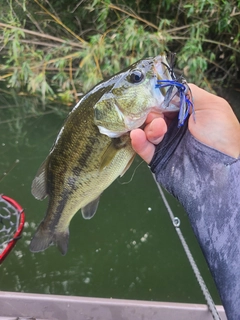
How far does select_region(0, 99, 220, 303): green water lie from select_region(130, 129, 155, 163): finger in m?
1.61

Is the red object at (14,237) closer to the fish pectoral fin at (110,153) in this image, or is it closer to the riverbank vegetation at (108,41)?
the fish pectoral fin at (110,153)

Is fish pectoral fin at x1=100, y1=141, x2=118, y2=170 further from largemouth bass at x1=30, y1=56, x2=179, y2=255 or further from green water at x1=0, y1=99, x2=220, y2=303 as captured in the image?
green water at x1=0, y1=99, x2=220, y2=303

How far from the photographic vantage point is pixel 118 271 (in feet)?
11.9

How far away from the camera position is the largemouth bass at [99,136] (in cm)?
134

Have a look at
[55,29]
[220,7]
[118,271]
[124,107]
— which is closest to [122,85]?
[124,107]

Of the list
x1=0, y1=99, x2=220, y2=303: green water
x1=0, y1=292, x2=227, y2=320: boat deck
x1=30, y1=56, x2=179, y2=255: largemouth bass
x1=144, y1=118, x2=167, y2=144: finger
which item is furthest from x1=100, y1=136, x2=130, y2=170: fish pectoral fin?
x1=0, y1=99, x2=220, y2=303: green water

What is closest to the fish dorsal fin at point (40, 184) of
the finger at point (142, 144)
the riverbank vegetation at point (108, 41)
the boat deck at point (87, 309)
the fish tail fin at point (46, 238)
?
the fish tail fin at point (46, 238)

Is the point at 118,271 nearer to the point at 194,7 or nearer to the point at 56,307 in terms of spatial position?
the point at 56,307

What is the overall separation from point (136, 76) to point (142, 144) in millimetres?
246

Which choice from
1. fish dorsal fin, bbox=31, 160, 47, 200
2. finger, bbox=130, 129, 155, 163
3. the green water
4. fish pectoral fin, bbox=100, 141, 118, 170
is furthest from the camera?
the green water

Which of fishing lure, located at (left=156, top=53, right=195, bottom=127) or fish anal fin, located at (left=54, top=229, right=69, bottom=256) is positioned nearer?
fishing lure, located at (left=156, top=53, right=195, bottom=127)

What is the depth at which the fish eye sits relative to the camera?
1349 mm

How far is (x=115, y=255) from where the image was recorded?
3.81m

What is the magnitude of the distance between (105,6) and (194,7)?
4.88ft
